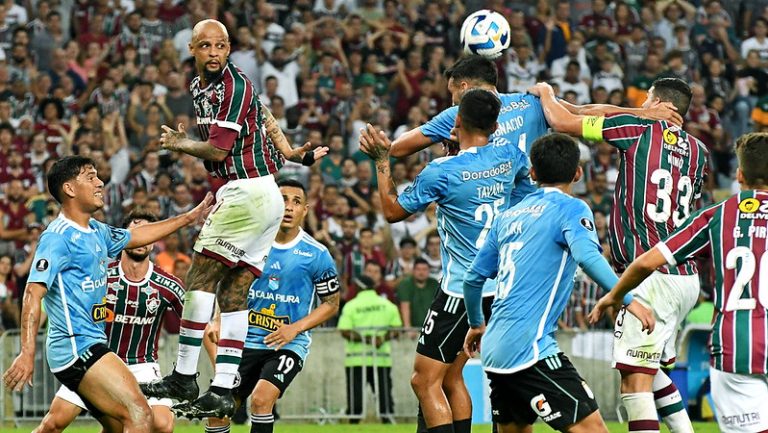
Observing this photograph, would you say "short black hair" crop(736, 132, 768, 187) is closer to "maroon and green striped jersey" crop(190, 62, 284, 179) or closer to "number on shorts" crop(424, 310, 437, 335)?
"number on shorts" crop(424, 310, 437, 335)

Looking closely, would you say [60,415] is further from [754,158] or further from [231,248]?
[754,158]

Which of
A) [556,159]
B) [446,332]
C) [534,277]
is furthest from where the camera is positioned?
[446,332]

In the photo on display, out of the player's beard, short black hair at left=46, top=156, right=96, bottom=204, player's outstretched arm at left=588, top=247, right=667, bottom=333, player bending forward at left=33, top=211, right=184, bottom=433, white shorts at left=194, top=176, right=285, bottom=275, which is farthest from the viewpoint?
the player's beard

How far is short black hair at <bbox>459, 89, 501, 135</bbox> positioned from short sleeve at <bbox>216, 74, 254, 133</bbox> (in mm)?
1625

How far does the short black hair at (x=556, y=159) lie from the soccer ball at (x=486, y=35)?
262 centimetres

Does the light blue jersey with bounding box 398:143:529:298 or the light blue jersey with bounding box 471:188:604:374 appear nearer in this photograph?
the light blue jersey with bounding box 471:188:604:374

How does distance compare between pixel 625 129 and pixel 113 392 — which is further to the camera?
pixel 625 129

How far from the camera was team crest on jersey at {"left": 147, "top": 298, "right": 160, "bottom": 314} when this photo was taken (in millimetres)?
12156

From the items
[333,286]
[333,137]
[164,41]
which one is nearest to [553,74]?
[333,137]

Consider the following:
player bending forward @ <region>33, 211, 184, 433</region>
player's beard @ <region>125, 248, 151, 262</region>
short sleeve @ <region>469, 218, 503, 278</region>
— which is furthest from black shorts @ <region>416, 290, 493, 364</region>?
player's beard @ <region>125, 248, 151, 262</region>

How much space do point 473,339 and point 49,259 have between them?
10.2 feet

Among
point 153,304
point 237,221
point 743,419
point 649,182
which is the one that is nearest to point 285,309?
point 153,304

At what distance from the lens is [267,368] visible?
11.8 metres

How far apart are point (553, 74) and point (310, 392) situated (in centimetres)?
870
